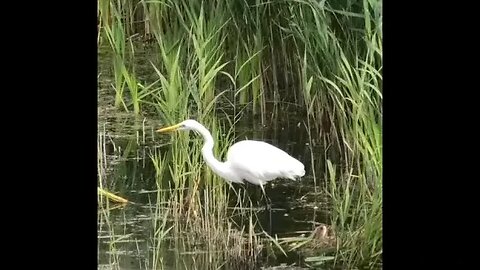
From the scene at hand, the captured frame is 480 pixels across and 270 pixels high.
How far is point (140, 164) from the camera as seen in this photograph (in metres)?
1.84

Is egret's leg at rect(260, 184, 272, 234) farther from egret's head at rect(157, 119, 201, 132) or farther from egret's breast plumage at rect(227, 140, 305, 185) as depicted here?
egret's head at rect(157, 119, 201, 132)

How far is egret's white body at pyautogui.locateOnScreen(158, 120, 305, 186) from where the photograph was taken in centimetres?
181

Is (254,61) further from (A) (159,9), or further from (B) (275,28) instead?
(A) (159,9)

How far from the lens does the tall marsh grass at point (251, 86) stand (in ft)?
5.91

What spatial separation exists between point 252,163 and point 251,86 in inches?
6.5

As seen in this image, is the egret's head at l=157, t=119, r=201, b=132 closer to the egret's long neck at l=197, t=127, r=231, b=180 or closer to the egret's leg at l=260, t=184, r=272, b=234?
the egret's long neck at l=197, t=127, r=231, b=180

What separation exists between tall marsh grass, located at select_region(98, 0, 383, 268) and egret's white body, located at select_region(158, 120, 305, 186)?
0.07 ft

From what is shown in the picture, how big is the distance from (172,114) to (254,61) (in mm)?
209

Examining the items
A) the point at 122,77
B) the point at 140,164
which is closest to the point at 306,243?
the point at 140,164

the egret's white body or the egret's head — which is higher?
the egret's head

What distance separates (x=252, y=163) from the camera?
1810 millimetres

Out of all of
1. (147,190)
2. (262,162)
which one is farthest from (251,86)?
(147,190)

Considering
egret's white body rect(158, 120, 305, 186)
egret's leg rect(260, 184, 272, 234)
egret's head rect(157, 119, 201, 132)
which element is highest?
egret's head rect(157, 119, 201, 132)

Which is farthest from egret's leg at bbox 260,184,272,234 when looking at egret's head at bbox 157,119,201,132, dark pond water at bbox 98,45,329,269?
Answer: egret's head at bbox 157,119,201,132
